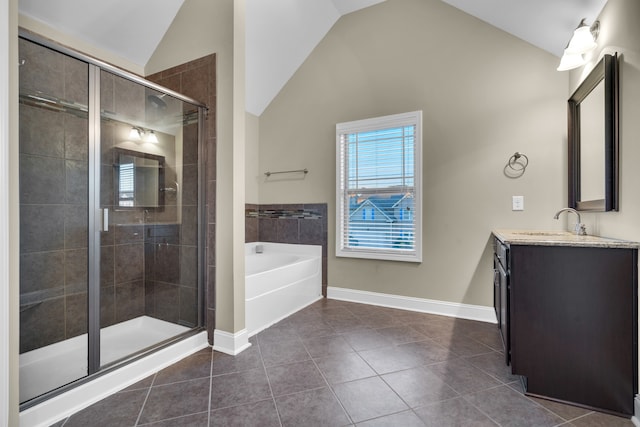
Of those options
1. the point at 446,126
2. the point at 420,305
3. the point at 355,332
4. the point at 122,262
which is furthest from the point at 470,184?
the point at 122,262

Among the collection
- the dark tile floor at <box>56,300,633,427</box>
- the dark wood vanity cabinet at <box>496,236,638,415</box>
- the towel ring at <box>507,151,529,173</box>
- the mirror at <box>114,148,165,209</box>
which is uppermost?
the towel ring at <box>507,151,529,173</box>

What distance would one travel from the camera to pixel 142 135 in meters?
2.38

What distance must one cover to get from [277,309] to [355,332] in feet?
2.49

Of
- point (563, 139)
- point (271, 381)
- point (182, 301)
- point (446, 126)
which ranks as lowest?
point (271, 381)

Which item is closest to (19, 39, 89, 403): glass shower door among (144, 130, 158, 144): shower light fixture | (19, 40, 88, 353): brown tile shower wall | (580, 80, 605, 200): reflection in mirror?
(19, 40, 88, 353): brown tile shower wall

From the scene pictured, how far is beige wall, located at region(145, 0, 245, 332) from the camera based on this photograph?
220 cm

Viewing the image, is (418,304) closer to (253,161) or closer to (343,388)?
(343,388)

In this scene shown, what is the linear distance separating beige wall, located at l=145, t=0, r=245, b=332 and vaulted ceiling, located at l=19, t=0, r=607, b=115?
67 centimetres

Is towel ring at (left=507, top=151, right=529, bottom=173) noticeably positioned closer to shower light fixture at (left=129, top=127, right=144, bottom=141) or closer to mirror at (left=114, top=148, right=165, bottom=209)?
mirror at (left=114, top=148, right=165, bottom=209)

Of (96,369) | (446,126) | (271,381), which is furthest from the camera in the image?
(446,126)

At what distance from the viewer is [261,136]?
3.90 metres

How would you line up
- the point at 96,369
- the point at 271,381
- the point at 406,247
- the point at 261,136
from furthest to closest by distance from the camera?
the point at 261,136
the point at 406,247
the point at 271,381
the point at 96,369

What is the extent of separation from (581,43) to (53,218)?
3.51 meters

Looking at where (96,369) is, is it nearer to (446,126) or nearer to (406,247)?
(406,247)
